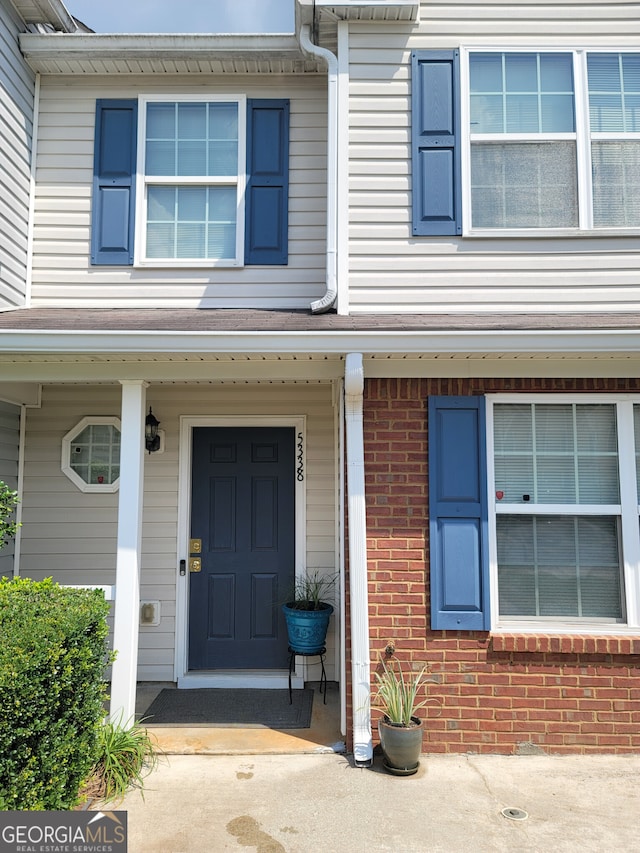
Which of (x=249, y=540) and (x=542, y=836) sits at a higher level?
(x=249, y=540)

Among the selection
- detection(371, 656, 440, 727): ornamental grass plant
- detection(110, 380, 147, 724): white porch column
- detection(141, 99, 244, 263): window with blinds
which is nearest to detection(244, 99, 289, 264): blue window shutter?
detection(141, 99, 244, 263): window with blinds

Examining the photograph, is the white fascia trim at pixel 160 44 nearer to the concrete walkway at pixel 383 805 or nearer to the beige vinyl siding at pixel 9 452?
the beige vinyl siding at pixel 9 452

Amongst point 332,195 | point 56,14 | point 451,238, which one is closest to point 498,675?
point 451,238

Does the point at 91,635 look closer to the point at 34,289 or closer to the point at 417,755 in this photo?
the point at 417,755

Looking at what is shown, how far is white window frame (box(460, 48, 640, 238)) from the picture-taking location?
4.24 metres

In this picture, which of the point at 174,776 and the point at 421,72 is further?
the point at 421,72

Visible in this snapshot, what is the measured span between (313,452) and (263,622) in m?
1.51

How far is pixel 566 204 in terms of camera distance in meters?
4.31

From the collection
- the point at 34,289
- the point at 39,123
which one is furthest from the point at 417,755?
the point at 39,123

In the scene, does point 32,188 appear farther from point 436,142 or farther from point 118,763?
point 118,763

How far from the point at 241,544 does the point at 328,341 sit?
89.3 inches

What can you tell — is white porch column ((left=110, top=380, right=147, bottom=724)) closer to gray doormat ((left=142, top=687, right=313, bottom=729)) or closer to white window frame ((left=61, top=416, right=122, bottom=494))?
gray doormat ((left=142, top=687, right=313, bottom=729))

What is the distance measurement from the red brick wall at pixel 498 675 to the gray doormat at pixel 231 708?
1028mm

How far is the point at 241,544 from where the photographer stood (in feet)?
17.0
